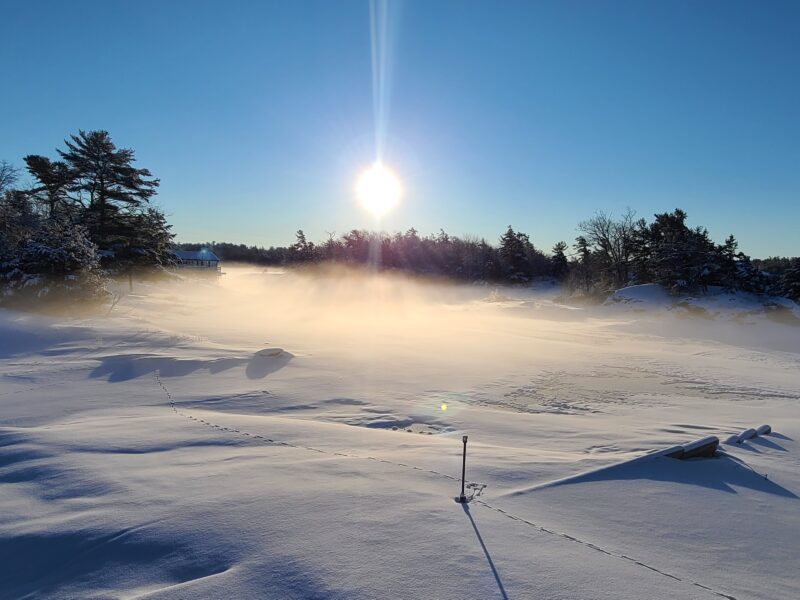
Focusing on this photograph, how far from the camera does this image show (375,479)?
15.0 feet

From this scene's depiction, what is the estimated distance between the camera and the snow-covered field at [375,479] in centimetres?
301

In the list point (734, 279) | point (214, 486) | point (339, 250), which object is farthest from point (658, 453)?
point (339, 250)

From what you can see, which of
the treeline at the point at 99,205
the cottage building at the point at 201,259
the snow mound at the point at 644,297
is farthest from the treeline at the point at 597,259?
the treeline at the point at 99,205

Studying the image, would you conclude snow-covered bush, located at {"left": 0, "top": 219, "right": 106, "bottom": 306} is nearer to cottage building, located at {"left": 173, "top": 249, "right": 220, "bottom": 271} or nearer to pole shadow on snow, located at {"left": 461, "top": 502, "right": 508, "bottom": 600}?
pole shadow on snow, located at {"left": 461, "top": 502, "right": 508, "bottom": 600}

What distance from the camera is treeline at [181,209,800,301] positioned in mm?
30172

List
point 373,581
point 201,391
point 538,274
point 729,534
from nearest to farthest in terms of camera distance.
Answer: point 373,581, point 729,534, point 201,391, point 538,274

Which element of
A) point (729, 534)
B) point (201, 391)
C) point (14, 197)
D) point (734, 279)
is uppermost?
point (14, 197)

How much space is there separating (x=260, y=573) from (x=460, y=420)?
220 inches

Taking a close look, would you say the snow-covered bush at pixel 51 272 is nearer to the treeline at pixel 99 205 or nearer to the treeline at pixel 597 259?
the treeline at pixel 99 205

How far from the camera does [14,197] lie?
30.4 metres

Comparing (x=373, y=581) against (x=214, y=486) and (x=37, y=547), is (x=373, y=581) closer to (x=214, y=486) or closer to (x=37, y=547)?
(x=214, y=486)

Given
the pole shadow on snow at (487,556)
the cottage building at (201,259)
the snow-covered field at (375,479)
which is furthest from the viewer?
the cottage building at (201,259)

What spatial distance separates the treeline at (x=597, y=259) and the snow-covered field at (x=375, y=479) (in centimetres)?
2030

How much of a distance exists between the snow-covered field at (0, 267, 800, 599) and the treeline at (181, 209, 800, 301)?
66.6ft
